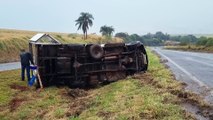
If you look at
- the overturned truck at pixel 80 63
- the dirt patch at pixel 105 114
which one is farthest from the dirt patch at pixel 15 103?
the dirt patch at pixel 105 114

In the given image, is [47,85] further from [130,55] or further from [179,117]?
[179,117]

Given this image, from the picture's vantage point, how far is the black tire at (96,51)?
20453 mm

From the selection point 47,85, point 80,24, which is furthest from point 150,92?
point 80,24

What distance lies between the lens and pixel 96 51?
813 inches

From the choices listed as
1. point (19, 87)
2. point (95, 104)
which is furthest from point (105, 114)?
point (19, 87)

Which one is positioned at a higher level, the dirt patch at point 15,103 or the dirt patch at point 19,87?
the dirt patch at point 15,103

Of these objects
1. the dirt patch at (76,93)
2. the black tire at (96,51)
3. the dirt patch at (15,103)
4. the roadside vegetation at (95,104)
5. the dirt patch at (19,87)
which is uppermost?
the black tire at (96,51)

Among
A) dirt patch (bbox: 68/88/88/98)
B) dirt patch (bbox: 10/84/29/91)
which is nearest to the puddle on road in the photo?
dirt patch (bbox: 68/88/88/98)

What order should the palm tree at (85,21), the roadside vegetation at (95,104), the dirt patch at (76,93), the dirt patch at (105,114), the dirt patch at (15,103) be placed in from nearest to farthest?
the roadside vegetation at (95,104), the dirt patch at (105,114), the dirt patch at (15,103), the dirt patch at (76,93), the palm tree at (85,21)

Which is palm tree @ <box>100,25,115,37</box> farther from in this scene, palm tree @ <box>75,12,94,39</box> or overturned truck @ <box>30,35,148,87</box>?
overturned truck @ <box>30,35,148,87</box>

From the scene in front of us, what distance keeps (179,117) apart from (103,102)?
3853 millimetres

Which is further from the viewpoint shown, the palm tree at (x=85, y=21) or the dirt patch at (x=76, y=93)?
the palm tree at (x=85, y=21)

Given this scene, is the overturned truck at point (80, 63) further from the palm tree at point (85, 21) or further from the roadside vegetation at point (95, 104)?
the palm tree at point (85, 21)

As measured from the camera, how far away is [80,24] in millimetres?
118438
